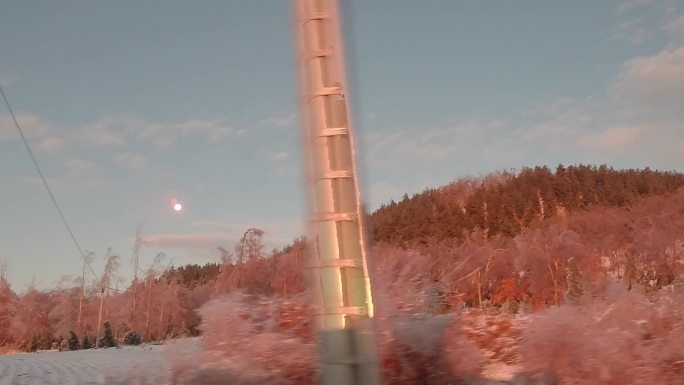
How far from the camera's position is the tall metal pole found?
Result: 3.21 meters

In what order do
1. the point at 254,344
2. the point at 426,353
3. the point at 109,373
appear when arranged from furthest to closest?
the point at 426,353 → the point at 109,373 → the point at 254,344

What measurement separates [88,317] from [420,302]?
187 feet

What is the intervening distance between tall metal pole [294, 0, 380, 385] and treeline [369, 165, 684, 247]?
65522mm

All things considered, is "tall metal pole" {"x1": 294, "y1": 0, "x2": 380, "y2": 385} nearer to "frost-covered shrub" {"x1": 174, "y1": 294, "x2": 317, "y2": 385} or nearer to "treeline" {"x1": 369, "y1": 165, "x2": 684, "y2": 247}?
"frost-covered shrub" {"x1": 174, "y1": 294, "x2": 317, "y2": 385}

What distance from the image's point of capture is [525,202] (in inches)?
3295

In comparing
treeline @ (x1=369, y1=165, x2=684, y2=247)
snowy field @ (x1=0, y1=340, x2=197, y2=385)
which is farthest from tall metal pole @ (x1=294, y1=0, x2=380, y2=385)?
treeline @ (x1=369, y1=165, x2=684, y2=247)

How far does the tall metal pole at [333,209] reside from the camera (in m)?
3.21

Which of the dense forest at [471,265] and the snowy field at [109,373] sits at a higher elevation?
the dense forest at [471,265]

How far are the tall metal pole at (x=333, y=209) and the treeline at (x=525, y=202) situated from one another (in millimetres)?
65522

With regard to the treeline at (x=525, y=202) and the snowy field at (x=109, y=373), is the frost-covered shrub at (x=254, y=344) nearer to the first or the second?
the snowy field at (x=109, y=373)

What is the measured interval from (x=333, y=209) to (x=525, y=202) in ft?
274

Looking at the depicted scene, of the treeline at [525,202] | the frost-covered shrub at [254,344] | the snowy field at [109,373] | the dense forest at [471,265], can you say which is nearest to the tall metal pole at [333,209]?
the frost-covered shrub at [254,344]

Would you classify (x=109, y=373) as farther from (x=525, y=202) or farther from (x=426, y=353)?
(x=525, y=202)

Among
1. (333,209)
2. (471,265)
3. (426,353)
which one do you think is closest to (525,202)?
(471,265)
